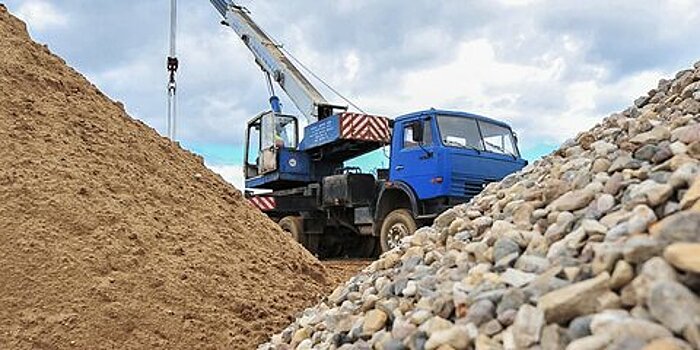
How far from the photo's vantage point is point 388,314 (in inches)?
110

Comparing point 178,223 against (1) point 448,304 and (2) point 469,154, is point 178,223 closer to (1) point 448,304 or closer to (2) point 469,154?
(1) point 448,304

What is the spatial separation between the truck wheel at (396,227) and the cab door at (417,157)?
42 centimetres

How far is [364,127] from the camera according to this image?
1059 cm

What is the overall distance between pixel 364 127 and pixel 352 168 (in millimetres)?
737

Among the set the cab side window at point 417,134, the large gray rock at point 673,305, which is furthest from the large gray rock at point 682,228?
the cab side window at point 417,134

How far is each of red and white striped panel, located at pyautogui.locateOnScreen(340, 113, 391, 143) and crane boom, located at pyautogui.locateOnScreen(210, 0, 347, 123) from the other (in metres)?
1.15

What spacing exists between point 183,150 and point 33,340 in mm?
3001

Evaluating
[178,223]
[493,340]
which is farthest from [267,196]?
[493,340]

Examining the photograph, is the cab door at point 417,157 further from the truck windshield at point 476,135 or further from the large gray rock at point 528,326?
the large gray rock at point 528,326

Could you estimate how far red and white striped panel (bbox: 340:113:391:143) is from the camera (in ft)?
34.5

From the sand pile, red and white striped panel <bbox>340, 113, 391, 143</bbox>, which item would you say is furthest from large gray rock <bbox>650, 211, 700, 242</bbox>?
red and white striped panel <bbox>340, 113, 391, 143</bbox>

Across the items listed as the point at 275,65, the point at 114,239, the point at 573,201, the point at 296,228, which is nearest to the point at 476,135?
the point at 296,228

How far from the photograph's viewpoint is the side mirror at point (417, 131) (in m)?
Result: 8.92

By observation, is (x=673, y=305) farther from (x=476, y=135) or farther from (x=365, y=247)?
(x=365, y=247)
